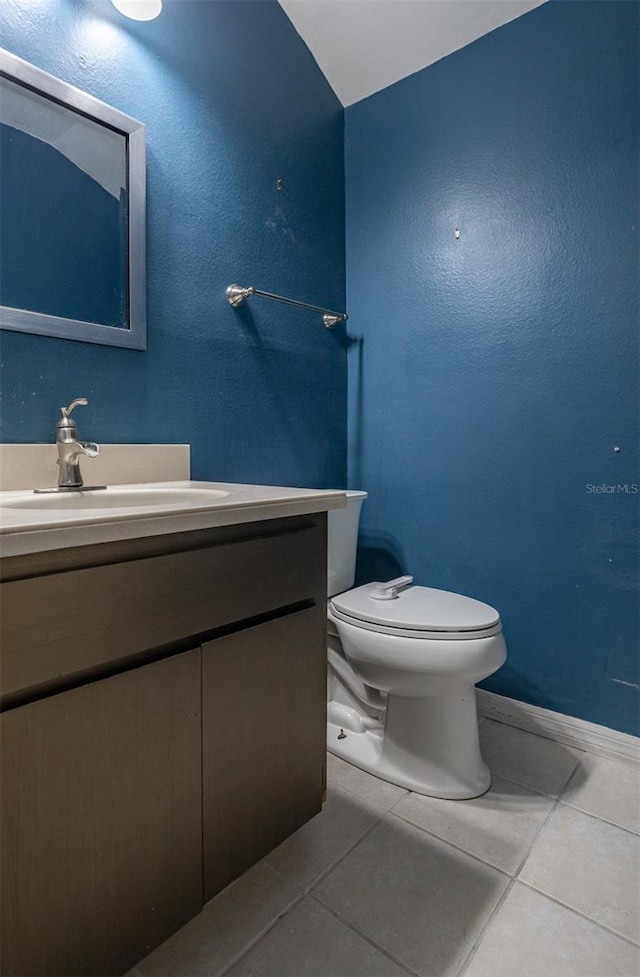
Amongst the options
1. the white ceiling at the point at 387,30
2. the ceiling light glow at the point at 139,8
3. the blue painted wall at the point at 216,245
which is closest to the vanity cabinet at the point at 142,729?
the blue painted wall at the point at 216,245

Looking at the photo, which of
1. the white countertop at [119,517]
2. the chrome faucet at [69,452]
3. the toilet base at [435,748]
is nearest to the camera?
the white countertop at [119,517]

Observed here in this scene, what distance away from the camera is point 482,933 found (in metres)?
0.91

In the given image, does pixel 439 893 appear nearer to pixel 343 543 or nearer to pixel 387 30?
pixel 343 543

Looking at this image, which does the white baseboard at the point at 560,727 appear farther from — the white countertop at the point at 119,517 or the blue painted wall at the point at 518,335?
the white countertop at the point at 119,517

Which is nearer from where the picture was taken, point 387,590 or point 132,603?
point 132,603

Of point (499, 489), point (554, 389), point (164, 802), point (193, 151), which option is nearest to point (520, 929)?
point (164, 802)

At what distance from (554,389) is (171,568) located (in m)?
1.27

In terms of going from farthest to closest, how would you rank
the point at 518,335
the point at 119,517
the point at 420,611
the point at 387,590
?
1. the point at 518,335
2. the point at 387,590
3. the point at 420,611
4. the point at 119,517

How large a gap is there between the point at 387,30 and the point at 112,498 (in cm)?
174

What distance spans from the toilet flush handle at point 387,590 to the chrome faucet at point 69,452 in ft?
2.65

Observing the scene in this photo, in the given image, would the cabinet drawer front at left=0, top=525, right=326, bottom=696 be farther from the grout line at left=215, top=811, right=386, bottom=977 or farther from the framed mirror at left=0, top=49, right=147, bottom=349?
the framed mirror at left=0, top=49, right=147, bottom=349

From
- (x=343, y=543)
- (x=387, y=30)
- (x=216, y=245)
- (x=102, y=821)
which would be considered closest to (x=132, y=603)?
(x=102, y=821)

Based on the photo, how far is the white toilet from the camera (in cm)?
121

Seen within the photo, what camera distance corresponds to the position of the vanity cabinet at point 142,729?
0.61 m
